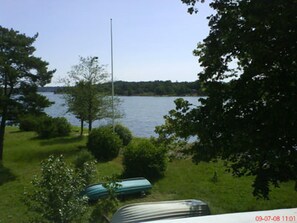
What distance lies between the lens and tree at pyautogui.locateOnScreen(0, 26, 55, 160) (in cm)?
2331

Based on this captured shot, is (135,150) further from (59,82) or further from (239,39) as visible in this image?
(59,82)

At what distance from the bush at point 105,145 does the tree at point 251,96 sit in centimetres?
1381

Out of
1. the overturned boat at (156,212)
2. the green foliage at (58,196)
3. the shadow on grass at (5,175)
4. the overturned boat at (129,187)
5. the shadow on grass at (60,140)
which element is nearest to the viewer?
the overturned boat at (156,212)

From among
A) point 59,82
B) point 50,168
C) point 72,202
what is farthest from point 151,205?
point 59,82

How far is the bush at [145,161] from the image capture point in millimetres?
17531

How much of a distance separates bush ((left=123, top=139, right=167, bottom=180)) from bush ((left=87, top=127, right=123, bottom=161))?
412 centimetres

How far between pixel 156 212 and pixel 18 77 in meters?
19.2

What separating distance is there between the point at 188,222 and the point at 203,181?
14.3 m

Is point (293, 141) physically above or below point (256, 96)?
below

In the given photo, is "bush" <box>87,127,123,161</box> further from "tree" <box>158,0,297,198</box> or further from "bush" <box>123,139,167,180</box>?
"tree" <box>158,0,297,198</box>

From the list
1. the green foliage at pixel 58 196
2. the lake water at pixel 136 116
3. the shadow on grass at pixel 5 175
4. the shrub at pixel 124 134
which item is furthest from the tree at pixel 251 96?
the shrub at pixel 124 134

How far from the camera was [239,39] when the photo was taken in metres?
7.14
